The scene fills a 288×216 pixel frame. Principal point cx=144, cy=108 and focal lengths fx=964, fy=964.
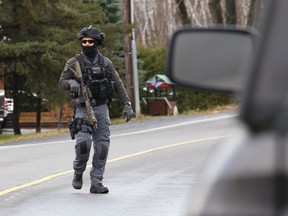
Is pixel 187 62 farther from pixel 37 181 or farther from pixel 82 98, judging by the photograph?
pixel 37 181

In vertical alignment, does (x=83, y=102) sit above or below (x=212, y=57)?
below

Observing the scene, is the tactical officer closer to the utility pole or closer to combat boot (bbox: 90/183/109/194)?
combat boot (bbox: 90/183/109/194)

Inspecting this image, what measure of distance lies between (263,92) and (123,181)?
10.5 meters

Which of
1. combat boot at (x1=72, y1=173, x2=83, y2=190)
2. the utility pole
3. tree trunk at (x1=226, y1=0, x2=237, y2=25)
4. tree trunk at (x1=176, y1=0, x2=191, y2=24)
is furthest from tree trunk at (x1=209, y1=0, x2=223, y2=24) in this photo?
combat boot at (x1=72, y1=173, x2=83, y2=190)

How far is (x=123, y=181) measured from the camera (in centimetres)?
1247

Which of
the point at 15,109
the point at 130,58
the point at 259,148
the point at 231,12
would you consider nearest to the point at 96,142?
the point at 259,148

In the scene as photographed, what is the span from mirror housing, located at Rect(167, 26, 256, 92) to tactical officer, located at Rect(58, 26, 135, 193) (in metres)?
8.08

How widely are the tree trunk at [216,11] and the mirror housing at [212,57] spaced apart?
4159 cm

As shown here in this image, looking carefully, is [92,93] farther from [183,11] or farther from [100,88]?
[183,11]

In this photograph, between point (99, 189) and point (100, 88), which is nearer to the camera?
point (100, 88)

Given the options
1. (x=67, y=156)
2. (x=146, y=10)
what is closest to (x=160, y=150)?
(x=67, y=156)

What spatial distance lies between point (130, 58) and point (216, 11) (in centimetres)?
982

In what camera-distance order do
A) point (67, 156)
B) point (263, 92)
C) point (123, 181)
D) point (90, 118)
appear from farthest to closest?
point (67, 156)
point (123, 181)
point (90, 118)
point (263, 92)

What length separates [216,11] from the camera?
4444 cm
